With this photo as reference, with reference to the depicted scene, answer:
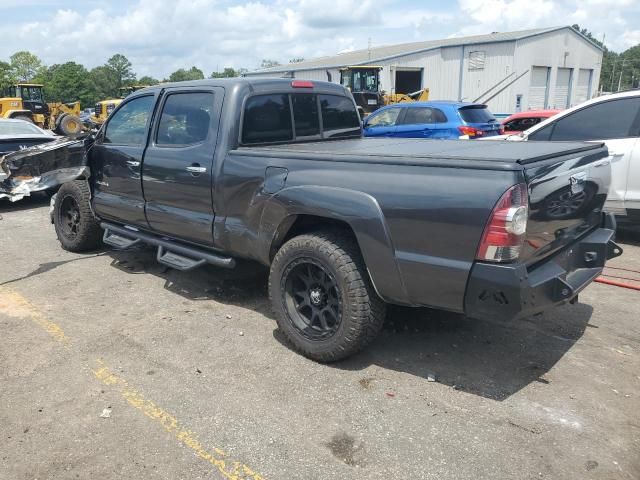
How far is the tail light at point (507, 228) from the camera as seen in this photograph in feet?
8.79

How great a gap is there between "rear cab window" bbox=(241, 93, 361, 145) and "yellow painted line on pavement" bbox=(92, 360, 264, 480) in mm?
1978

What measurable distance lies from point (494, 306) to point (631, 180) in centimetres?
420

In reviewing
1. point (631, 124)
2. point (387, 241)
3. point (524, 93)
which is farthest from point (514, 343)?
point (524, 93)

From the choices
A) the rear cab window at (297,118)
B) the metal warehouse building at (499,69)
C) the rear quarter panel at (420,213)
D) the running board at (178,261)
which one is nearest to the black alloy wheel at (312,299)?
the rear quarter panel at (420,213)

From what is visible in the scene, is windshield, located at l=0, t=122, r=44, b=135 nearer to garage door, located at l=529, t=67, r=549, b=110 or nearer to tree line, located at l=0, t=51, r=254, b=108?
garage door, located at l=529, t=67, r=549, b=110

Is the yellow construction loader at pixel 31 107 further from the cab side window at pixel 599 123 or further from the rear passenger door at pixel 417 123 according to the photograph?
the cab side window at pixel 599 123

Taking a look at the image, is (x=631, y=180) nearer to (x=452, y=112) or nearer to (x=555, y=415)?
(x=555, y=415)

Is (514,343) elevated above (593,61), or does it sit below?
below

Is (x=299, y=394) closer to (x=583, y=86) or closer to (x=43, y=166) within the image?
(x=43, y=166)

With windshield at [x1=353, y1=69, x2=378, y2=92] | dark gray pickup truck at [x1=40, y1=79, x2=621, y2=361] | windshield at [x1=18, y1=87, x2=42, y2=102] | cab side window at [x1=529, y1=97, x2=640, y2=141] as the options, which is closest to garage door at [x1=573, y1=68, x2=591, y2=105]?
windshield at [x1=353, y1=69, x2=378, y2=92]

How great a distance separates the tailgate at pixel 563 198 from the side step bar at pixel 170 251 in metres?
2.36

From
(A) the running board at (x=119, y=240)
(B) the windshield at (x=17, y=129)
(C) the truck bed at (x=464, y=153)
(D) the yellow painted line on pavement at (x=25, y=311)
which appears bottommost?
(D) the yellow painted line on pavement at (x=25, y=311)

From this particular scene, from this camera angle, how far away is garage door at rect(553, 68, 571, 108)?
37.1 metres

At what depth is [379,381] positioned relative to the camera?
3428mm
